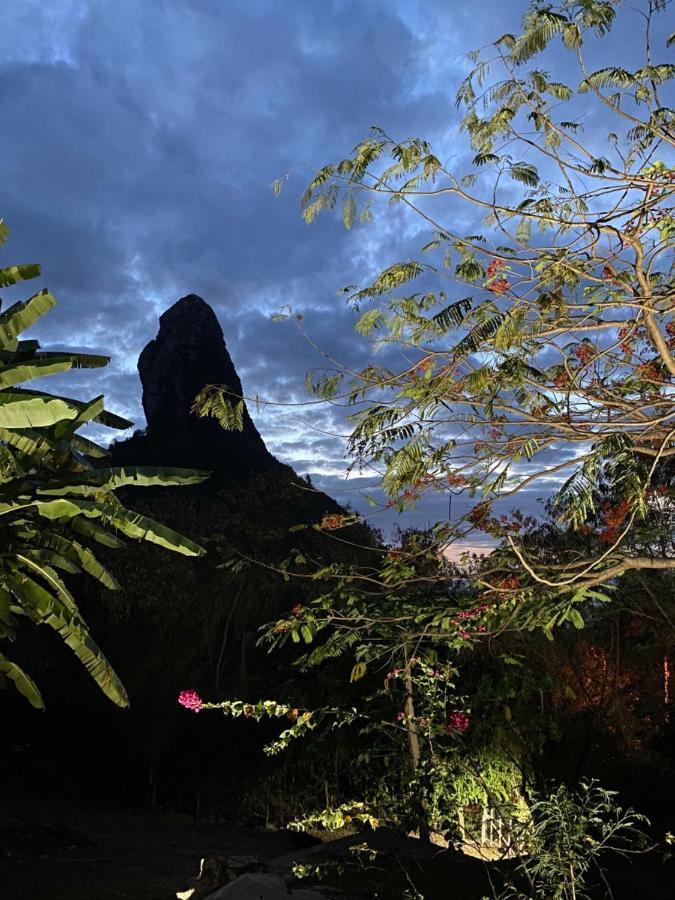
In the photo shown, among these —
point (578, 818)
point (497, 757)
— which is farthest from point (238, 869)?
point (578, 818)

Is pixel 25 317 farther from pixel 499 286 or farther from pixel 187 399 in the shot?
pixel 187 399

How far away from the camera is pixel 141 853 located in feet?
26.2

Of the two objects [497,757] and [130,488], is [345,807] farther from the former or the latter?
[130,488]

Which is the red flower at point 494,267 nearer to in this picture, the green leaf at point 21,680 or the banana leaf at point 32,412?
the banana leaf at point 32,412

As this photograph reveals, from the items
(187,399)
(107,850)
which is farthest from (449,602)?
(187,399)

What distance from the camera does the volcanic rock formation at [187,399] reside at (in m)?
36.4

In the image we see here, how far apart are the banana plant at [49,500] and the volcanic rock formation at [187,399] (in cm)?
2746

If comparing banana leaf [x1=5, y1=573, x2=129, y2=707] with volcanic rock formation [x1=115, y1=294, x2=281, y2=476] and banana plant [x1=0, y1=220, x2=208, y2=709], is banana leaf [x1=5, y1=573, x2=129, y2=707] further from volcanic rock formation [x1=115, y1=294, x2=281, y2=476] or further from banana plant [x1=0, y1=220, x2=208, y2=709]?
volcanic rock formation [x1=115, y1=294, x2=281, y2=476]

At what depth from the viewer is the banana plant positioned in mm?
5590

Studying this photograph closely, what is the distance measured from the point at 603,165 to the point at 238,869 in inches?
232

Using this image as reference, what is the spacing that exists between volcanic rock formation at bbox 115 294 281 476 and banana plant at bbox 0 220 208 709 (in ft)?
90.1

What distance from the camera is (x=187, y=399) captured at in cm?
3959

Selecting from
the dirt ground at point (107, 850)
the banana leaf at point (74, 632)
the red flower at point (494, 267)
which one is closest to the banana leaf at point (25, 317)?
the banana leaf at point (74, 632)

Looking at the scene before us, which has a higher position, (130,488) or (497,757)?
(130,488)
